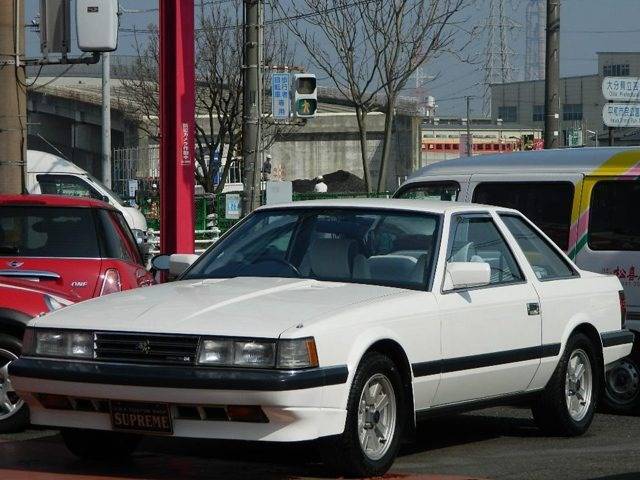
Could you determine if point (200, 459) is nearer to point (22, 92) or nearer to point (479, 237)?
point (479, 237)

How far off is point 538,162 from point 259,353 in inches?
198

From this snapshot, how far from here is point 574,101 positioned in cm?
10581

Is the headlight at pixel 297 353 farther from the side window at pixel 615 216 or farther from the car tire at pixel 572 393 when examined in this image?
the side window at pixel 615 216

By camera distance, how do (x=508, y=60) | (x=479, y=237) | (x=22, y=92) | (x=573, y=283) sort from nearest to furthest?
(x=479, y=237)
(x=573, y=283)
(x=22, y=92)
(x=508, y=60)

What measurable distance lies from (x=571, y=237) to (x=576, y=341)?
5.67 feet

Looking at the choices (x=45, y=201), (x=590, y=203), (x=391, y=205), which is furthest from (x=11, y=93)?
(x=391, y=205)

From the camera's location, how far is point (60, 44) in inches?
660

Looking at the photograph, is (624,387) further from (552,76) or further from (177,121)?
(552,76)

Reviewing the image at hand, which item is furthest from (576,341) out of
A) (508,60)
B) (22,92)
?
(508,60)

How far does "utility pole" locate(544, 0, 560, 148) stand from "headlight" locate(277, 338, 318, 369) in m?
17.0

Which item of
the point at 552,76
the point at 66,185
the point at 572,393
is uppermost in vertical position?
the point at 552,76

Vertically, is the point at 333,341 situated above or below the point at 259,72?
below

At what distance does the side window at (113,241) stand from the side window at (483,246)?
3.51 meters

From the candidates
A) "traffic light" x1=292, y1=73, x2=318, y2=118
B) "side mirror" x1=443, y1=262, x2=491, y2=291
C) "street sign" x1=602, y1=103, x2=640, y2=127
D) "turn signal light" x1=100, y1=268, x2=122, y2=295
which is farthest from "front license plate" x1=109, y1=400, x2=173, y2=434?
"street sign" x1=602, y1=103, x2=640, y2=127
